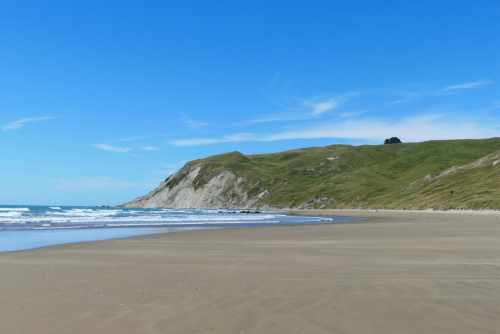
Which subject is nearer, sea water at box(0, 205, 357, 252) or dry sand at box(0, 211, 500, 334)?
dry sand at box(0, 211, 500, 334)

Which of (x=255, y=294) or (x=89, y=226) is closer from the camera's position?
(x=255, y=294)

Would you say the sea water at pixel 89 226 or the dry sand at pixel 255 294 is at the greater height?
the sea water at pixel 89 226

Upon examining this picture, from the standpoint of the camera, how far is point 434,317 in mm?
7035

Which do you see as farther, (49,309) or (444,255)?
(444,255)

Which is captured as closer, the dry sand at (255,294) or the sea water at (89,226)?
the dry sand at (255,294)

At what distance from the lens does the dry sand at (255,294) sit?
6789 mm

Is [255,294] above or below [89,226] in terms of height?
below

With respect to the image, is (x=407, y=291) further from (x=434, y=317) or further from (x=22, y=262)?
(x=22, y=262)

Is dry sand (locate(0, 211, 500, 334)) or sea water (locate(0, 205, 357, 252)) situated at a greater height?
sea water (locate(0, 205, 357, 252))

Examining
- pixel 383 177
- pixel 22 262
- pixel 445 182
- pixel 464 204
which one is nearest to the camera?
pixel 22 262

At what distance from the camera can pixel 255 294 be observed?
9.02 m

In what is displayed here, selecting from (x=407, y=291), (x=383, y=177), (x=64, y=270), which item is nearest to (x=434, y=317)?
(x=407, y=291)

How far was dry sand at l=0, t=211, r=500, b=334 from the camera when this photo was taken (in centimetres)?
679

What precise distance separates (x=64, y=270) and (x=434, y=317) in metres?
11.4
